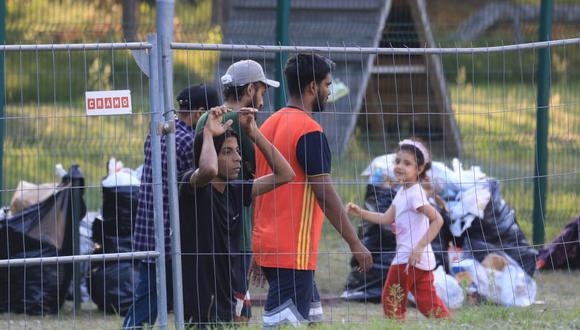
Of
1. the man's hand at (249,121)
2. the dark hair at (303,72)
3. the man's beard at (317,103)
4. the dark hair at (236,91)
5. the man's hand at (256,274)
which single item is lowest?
the man's hand at (256,274)

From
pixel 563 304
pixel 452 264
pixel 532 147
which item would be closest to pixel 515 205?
pixel 532 147

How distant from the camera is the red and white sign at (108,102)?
5438 mm

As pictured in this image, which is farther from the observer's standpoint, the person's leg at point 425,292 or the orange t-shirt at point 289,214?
the person's leg at point 425,292

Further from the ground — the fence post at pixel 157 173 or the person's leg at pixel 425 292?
the fence post at pixel 157 173

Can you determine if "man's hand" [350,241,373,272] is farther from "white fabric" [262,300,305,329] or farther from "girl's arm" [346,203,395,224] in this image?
"girl's arm" [346,203,395,224]

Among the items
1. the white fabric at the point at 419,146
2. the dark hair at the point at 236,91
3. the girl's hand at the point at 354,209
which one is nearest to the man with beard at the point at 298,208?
the dark hair at the point at 236,91

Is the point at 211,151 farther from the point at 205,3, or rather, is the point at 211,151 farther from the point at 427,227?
the point at 205,3

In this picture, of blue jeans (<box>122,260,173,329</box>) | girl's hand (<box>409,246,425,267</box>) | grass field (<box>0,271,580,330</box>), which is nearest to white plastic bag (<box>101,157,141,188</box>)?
grass field (<box>0,271,580,330</box>)

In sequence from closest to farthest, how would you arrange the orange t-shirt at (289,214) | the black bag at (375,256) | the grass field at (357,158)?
the orange t-shirt at (289,214) → the grass field at (357,158) → the black bag at (375,256)

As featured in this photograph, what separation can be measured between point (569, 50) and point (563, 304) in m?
4.75

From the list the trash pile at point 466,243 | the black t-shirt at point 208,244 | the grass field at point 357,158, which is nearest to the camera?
the black t-shirt at point 208,244

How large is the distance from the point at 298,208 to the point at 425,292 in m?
1.47

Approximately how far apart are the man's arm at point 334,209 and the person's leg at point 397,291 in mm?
897

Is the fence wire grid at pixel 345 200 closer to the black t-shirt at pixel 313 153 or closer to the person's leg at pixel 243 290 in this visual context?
the person's leg at pixel 243 290
